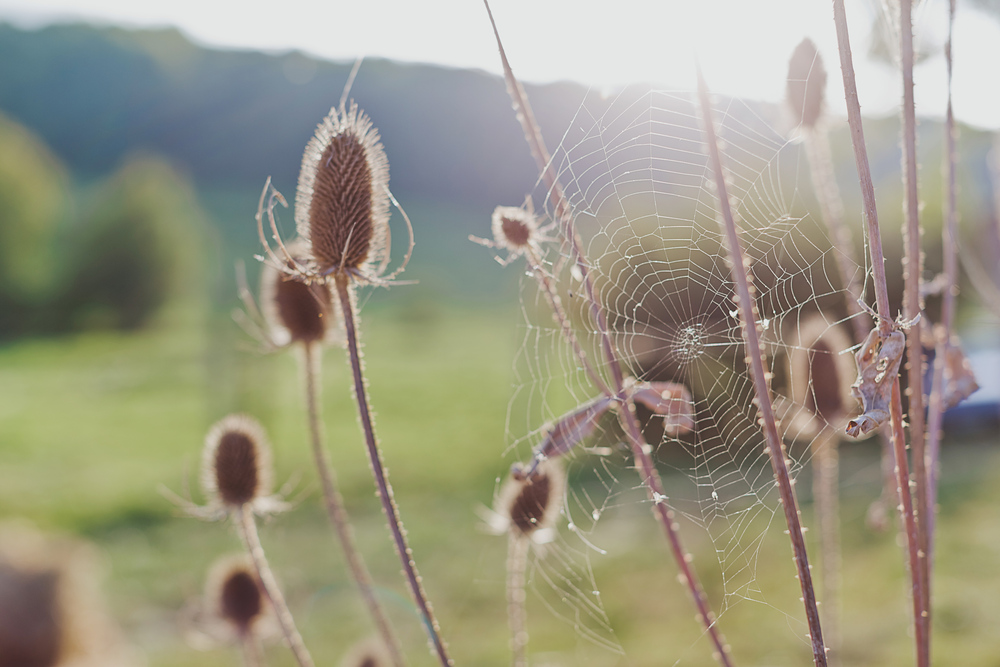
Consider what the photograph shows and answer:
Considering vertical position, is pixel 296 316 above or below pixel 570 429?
above

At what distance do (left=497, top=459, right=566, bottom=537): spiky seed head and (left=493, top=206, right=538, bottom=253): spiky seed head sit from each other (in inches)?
26.9

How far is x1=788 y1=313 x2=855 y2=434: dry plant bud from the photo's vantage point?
281 cm

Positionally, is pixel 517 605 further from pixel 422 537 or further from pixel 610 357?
pixel 422 537

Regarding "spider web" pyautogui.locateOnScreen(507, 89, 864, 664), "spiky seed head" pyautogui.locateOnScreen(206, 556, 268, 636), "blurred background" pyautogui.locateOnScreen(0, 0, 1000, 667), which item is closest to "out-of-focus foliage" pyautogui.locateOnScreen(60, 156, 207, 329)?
"blurred background" pyautogui.locateOnScreen(0, 0, 1000, 667)

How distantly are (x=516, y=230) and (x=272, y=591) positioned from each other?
1146 mm

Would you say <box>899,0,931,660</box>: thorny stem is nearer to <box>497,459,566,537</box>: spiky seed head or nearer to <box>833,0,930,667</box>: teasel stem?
<box>833,0,930,667</box>: teasel stem

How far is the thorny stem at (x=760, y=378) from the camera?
0.88 m

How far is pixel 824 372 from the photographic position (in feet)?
10.6

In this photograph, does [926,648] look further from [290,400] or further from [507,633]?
[290,400]

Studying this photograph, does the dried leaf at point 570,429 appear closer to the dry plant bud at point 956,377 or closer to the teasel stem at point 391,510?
the teasel stem at point 391,510

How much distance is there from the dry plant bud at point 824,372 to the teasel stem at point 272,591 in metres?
2.12

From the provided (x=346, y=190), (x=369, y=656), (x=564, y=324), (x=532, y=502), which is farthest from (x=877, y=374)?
(x=369, y=656)

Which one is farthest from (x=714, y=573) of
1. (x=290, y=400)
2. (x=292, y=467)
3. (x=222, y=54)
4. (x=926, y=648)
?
(x=222, y=54)

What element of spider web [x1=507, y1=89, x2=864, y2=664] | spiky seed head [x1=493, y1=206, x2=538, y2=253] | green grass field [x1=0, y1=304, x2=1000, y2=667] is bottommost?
green grass field [x1=0, y1=304, x2=1000, y2=667]
